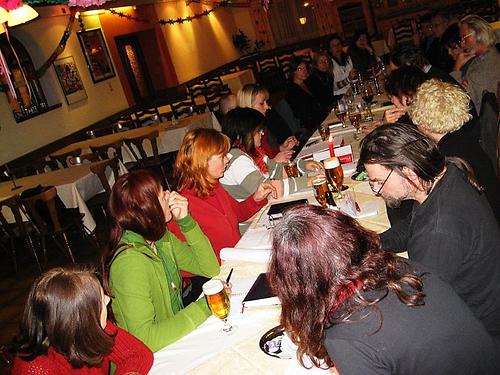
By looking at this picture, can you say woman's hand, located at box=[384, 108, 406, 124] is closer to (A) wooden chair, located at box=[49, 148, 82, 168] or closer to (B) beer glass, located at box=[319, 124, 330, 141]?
(B) beer glass, located at box=[319, 124, 330, 141]

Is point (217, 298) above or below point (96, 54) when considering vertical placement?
below

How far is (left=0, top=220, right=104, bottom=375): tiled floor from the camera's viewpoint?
12.8 feet

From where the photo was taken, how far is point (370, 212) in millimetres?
2094

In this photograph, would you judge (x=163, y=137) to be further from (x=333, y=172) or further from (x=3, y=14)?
(x=333, y=172)

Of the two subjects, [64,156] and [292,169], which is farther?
[64,156]

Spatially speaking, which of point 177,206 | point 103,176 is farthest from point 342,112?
point 103,176

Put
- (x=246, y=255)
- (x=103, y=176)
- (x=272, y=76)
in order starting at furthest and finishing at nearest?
(x=272, y=76)
(x=103, y=176)
(x=246, y=255)

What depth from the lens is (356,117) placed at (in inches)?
133

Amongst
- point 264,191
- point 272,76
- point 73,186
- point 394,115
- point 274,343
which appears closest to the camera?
point 274,343

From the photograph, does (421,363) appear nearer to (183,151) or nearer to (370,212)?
(370,212)

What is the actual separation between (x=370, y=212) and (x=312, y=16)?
15.0 meters

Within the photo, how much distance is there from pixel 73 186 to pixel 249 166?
2871 mm

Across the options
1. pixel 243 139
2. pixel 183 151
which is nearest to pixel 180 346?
pixel 183 151

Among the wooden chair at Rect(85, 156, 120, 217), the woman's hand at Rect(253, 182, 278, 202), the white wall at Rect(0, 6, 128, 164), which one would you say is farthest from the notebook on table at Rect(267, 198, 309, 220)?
the white wall at Rect(0, 6, 128, 164)
